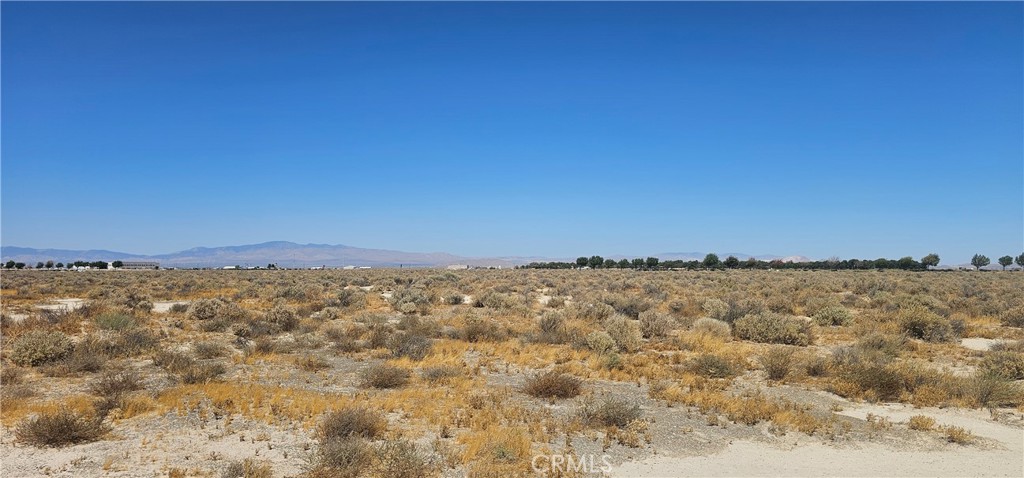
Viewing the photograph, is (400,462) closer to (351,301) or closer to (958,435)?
(958,435)

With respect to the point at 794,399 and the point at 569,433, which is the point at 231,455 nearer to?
the point at 569,433

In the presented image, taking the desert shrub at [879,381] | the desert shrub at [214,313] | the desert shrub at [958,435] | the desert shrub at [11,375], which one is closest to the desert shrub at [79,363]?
the desert shrub at [11,375]

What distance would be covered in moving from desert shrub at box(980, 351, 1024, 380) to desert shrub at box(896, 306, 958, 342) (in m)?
4.69

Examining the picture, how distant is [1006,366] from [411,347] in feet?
48.0

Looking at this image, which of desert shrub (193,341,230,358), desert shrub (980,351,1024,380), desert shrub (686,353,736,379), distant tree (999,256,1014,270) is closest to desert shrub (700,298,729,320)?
desert shrub (686,353,736,379)

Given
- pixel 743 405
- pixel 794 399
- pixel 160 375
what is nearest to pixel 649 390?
pixel 743 405

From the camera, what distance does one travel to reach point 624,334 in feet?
57.8

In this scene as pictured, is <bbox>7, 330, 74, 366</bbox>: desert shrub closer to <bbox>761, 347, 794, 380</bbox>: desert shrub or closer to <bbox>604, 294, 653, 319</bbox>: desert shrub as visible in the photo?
<bbox>761, 347, 794, 380</bbox>: desert shrub

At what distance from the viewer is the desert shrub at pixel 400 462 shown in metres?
7.27

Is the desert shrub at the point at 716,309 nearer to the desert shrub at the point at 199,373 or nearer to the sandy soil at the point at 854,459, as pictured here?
the sandy soil at the point at 854,459

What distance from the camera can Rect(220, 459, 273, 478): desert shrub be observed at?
7223 millimetres

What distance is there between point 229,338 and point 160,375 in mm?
5629

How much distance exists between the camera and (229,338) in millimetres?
18469

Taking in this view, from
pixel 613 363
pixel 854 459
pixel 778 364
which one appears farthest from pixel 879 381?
pixel 613 363
